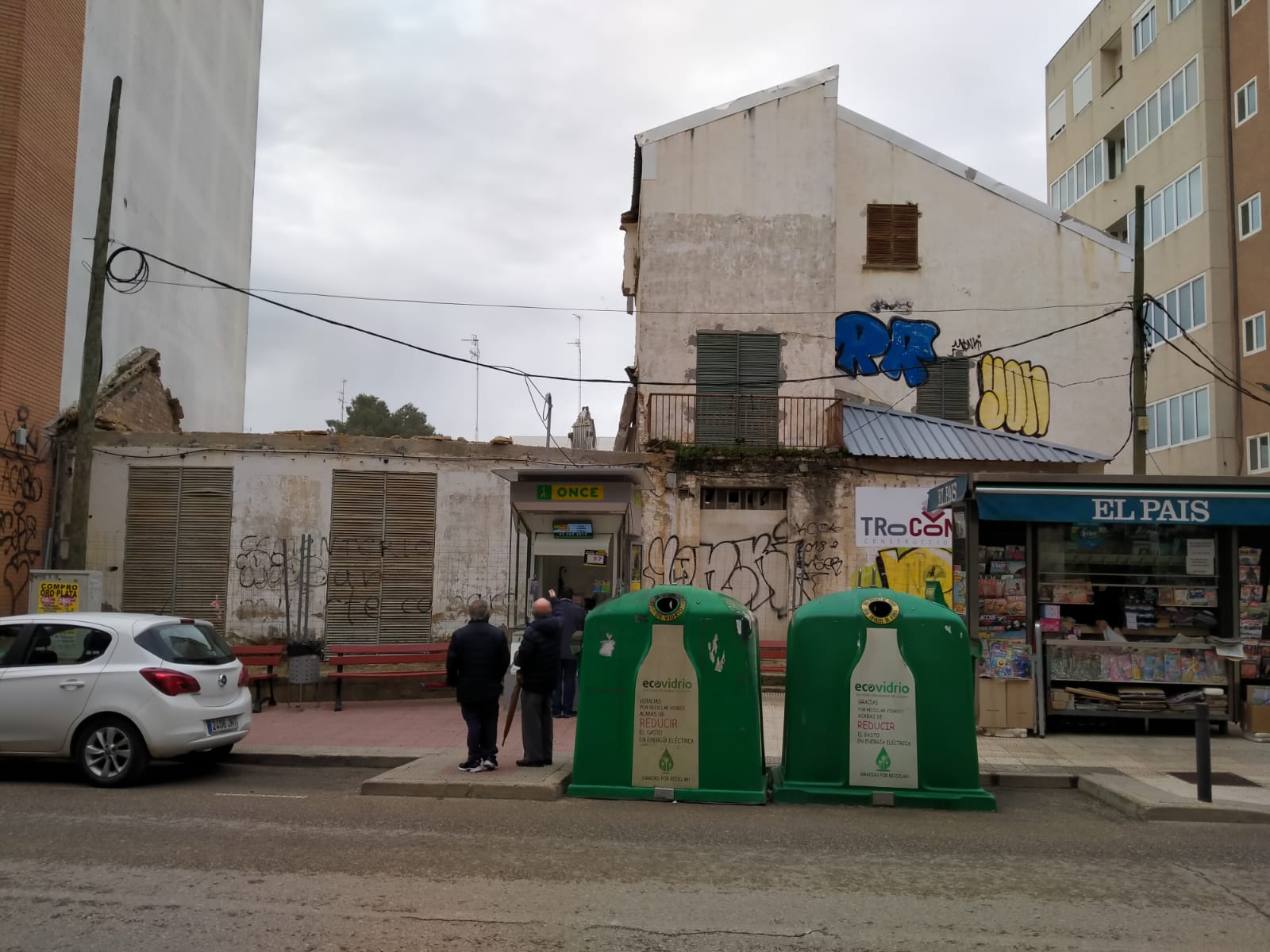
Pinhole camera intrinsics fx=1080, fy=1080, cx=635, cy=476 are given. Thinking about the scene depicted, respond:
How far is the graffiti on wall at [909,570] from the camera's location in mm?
19219

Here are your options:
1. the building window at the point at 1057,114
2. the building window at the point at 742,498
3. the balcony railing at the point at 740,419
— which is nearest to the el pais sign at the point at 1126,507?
the building window at the point at 742,498

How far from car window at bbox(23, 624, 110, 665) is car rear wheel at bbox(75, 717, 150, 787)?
2.09 ft

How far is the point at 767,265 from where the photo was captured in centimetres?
2127

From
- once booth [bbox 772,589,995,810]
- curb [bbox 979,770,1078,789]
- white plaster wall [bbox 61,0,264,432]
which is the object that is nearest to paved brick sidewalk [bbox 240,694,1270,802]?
curb [bbox 979,770,1078,789]

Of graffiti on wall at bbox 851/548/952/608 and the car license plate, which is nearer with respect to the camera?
the car license plate

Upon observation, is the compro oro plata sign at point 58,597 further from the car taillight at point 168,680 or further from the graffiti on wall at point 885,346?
the graffiti on wall at point 885,346

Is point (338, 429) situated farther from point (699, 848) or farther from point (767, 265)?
point (699, 848)

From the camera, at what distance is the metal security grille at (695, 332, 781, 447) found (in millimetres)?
20406

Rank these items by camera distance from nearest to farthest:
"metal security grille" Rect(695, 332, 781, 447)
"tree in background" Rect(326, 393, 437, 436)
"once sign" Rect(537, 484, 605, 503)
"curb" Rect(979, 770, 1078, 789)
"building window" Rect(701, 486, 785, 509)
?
1. "curb" Rect(979, 770, 1078, 789)
2. "once sign" Rect(537, 484, 605, 503)
3. "building window" Rect(701, 486, 785, 509)
4. "metal security grille" Rect(695, 332, 781, 447)
5. "tree in background" Rect(326, 393, 437, 436)

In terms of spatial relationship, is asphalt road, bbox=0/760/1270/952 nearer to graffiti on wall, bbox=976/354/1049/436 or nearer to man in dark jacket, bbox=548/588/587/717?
man in dark jacket, bbox=548/588/587/717

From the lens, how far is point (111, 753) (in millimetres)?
9555

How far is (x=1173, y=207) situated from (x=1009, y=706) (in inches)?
1046

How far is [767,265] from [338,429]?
103ft

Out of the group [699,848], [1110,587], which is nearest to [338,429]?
[1110,587]
